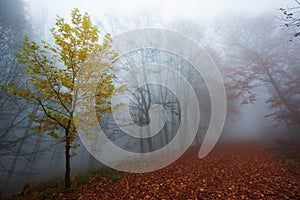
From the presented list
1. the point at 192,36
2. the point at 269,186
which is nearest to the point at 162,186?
the point at 269,186

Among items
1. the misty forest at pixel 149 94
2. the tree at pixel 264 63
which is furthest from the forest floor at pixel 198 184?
the tree at pixel 264 63

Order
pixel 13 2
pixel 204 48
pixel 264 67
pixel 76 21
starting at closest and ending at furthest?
pixel 76 21, pixel 264 67, pixel 204 48, pixel 13 2

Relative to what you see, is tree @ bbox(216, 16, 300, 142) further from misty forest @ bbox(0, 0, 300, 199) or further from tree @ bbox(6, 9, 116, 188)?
tree @ bbox(6, 9, 116, 188)

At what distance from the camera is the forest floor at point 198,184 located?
4035 mm

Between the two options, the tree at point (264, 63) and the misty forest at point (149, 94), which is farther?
the tree at point (264, 63)

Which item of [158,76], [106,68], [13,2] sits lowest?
[106,68]

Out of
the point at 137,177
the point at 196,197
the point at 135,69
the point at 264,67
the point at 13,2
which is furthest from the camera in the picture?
the point at 13,2

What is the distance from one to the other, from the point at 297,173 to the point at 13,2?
25.6m

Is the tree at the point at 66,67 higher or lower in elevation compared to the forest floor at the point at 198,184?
higher

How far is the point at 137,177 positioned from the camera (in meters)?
5.94

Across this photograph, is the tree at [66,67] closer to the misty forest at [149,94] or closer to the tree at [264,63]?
the misty forest at [149,94]

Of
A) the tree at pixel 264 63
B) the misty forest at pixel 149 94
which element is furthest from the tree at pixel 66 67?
the tree at pixel 264 63

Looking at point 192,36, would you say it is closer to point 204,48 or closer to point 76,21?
point 204,48

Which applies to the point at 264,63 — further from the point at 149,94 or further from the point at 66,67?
the point at 66,67
